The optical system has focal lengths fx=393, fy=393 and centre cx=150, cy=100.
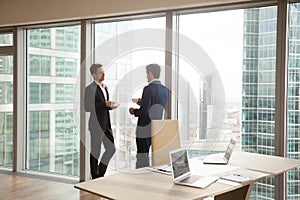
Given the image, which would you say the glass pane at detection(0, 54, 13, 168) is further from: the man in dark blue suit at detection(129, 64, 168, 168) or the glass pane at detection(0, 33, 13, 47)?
the man in dark blue suit at detection(129, 64, 168, 168)

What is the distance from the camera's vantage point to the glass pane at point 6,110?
19.1 ft

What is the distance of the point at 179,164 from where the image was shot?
2.49 m

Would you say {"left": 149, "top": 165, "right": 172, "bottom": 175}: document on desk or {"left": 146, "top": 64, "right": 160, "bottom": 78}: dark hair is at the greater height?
{"left": 146, "top": 64, "right": 160, "bottom": 78}: dark hair

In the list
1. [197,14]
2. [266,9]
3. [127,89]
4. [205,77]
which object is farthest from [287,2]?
[127,89]

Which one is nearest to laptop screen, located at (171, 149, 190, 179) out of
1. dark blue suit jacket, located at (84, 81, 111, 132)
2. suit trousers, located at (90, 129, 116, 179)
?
dark blue suit jacket, located at (84, 81, 111, 132)

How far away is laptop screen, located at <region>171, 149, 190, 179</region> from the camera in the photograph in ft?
7.97

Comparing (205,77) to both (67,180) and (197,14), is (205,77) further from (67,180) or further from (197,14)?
(67,180)

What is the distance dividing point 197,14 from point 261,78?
3.31 feet

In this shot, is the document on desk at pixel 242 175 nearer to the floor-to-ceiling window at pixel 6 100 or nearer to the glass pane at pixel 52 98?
the glass pane at pixel 52 98

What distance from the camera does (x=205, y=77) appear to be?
262cm

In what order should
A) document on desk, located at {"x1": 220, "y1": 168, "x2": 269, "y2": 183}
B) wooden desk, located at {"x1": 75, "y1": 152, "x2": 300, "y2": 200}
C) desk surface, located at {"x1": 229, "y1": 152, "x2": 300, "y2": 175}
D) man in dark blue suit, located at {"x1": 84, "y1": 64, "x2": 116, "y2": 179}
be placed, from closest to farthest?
wooden desk, located at {"x1": 75, "y1": 152, "x2": 300, "y2": 200}
document on desk, located at {"x1": 220, "y1": 168, "x2": 269, "y2": 183}
desk surface, located at {"x1": 229, "y1": 152, "x2": 300, "y2": 175}
man in dark blue suit, located at {"x1": 84, "y1": 64, "x2": 116, "y2": 179}

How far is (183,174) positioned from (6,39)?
171 inches

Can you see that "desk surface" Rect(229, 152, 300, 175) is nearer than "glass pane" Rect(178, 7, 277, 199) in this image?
Yes

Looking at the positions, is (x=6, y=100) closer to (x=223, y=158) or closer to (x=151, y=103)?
(x=151, y=103)
